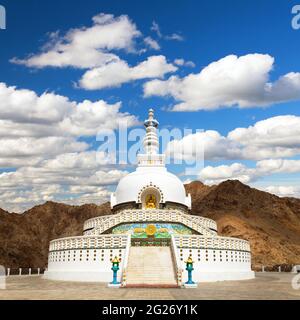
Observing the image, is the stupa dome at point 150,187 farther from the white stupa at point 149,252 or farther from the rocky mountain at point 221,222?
the rocky mountain at point 221,222

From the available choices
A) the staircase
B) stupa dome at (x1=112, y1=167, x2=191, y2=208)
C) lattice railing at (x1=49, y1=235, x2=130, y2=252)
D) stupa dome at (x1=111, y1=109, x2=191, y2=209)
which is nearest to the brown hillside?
stupa dome at (x1=111, y1=109, x2=191, y2=209)

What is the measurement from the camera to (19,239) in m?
99.4

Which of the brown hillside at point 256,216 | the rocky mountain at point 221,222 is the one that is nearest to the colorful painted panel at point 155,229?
the rocky mountain at point 221,222

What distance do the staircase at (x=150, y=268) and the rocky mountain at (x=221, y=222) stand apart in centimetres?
5561

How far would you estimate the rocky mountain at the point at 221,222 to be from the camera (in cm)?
8738

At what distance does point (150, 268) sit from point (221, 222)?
72.1 m

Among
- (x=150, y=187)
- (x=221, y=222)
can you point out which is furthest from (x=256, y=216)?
(x=150, y=187)

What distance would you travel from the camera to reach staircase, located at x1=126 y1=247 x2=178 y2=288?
2364cm

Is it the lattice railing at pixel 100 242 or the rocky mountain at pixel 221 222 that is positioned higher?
the rocky mountain at pixel 221 222

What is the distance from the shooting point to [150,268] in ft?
82.3

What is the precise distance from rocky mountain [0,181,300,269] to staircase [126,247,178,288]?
182 feet

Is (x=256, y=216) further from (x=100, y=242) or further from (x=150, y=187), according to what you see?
(x=100, y=242)

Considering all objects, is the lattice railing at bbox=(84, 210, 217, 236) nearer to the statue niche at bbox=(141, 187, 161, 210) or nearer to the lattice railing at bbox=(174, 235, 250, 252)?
the lattice railing at bbox=(174, 235, 250, 252)
